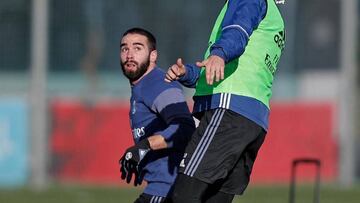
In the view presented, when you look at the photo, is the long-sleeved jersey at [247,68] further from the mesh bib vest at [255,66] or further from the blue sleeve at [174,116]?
the blue sleeve at [174,116]

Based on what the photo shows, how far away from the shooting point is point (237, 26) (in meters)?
7.20

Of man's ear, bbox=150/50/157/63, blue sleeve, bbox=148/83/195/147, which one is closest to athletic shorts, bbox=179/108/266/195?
blue sleeve, bbox=148/83/195/147

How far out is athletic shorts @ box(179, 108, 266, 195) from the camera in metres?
7.26

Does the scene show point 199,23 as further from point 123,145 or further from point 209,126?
point 209,126

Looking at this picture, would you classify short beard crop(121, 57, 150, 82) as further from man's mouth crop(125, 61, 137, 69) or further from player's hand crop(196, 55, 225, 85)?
player's hand crop(196, 55, 225, 85)

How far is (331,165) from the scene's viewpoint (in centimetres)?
2208

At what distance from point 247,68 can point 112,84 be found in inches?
585

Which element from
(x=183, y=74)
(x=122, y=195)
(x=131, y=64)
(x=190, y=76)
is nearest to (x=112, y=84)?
(x=122, y=195)

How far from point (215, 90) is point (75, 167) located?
588 inches

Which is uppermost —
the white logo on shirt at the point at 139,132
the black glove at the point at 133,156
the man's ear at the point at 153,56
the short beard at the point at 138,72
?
the man's ear at the point at 153,56

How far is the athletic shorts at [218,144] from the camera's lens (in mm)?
7258

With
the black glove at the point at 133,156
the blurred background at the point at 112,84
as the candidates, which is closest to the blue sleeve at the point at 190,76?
the black glove at the point at 133,156

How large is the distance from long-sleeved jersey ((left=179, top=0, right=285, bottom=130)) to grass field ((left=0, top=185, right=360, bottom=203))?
29.4ft

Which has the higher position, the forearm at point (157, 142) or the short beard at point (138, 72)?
the short beard at point (138, 72)
